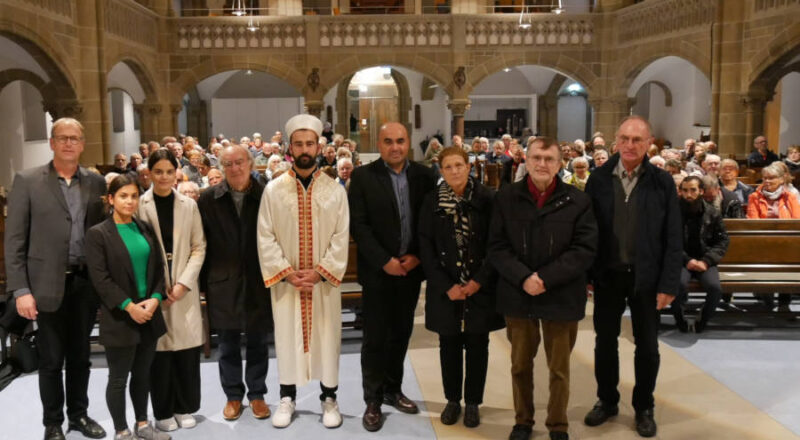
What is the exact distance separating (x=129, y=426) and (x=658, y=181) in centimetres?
305

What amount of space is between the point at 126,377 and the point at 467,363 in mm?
1712

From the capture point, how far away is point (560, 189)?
11.8ft

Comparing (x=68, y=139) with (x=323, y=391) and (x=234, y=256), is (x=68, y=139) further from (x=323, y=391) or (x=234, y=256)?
(x=323, y=391)

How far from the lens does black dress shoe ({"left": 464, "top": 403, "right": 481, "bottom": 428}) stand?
13.0 feet

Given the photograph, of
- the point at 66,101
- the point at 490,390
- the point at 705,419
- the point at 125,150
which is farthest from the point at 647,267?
the point at 125,150

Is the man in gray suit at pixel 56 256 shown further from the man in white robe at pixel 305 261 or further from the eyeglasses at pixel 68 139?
the man in white robe at pixel 305 261

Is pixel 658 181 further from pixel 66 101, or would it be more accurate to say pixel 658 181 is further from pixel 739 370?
pixel 66 101

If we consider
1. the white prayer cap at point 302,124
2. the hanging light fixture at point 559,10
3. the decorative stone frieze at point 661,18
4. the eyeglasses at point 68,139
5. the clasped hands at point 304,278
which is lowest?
the clasped hands at point 304,278

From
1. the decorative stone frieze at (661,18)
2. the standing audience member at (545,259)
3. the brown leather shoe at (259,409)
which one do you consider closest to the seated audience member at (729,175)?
the standing audience member at (545,259)

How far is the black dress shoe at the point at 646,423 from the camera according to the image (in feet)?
12.6

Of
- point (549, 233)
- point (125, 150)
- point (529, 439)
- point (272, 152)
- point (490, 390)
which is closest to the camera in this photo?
point (549, 233)

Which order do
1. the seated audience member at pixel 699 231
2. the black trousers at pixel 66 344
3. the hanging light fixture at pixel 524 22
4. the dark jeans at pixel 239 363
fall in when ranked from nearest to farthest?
the black trousers at pixel 66 344
the dark jeans at pixel 239 363
the seated audience member at pixel 699 231
the hanging light fixture at pixel 524 22

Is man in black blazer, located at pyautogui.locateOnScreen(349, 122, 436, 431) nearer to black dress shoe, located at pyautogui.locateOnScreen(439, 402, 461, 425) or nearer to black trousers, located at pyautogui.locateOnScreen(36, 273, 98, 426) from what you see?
black dress shoe, located at pyautogui.locateOnScreen(439, 402, 461, 425)

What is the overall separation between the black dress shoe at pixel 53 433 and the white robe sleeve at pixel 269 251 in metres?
1.28
